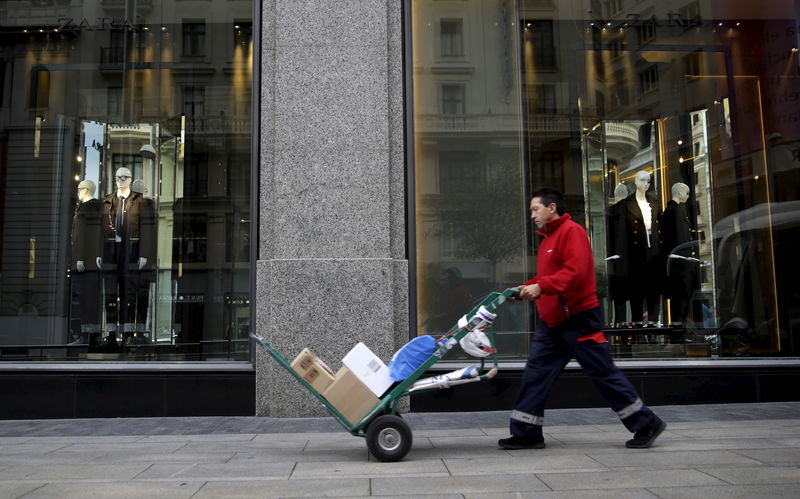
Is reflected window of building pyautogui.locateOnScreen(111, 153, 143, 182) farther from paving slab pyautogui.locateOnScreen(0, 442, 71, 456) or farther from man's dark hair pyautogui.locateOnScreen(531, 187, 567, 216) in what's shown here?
man's dark hair pyautogui.locateOnScreen(531, 187, 567, 216)

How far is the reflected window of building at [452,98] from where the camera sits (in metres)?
9.21

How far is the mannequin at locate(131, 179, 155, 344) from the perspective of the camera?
9.06 meters

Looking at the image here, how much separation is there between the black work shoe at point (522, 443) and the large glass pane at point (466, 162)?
2787mm

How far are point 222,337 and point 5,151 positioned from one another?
13.5 ft

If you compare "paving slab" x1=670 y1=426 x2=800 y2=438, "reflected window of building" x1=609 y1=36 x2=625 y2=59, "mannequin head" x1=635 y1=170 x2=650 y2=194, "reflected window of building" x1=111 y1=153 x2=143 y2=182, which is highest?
"reflected window of building" x1=609 y1=36 x2=625 y2=59

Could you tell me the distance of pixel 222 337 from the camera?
28.0 feet

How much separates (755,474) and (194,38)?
8061 millimetres

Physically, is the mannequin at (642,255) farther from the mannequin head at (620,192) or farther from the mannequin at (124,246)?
the mannequin at (124,246)

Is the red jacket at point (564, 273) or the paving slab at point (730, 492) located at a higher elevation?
the red jacket at point (564, 273)

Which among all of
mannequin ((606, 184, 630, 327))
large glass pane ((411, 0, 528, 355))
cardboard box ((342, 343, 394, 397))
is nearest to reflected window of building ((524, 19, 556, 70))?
large glass pane ((411, 0, 528, 355))

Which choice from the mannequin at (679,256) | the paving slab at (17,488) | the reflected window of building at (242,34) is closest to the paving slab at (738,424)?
the mannequin at (679,256)

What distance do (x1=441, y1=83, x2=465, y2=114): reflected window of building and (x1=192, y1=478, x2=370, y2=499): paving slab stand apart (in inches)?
220

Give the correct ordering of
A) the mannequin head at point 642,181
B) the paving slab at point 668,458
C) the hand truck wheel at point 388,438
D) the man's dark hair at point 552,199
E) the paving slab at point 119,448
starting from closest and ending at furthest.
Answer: the paving slab at point 668,458 → the hand truck wheel at point 388,438 → the man's dark hair at point 552,199 → the paving slab at point 119,448 → the mannequin head at point 642,181

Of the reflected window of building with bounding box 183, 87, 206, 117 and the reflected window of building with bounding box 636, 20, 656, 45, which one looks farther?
the reflected window of building with bounding box 636, 20, 656, 45
